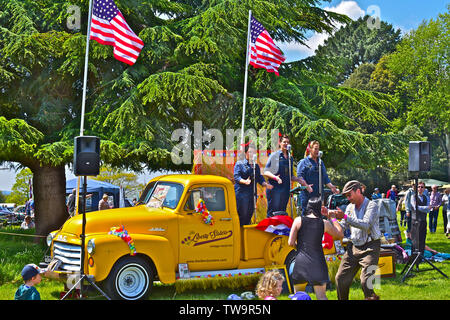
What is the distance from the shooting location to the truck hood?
8195 mm

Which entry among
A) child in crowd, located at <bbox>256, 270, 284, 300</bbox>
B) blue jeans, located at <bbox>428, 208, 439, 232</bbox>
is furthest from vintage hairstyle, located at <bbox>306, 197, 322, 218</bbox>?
blue jeans, located at <bbox>428, 208, 439, 232</bbox>

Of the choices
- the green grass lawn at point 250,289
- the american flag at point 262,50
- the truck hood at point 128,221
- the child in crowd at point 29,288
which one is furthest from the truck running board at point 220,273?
the american flag at point 262,50

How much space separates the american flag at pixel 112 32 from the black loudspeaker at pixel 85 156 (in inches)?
120

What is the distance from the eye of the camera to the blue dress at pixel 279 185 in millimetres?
9617

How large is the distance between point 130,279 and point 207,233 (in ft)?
4.59

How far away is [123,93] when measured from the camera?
1397cm

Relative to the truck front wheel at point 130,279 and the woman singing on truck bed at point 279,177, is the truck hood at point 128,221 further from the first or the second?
the woman singing on truck bed at point 279,177

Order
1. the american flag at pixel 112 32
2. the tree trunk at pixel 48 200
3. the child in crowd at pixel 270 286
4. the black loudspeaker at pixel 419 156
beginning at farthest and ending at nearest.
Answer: the tree trunk at pixel 48 200
the american flag at pixel 112 32
the black loudspeaker at pixel 419 156
the child in crowd at pixel 270 286

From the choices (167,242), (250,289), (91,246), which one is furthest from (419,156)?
(91,246)

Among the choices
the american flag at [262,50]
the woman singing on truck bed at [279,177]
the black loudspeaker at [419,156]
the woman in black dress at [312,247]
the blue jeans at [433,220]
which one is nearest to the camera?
the woman in black dress at [312,247]

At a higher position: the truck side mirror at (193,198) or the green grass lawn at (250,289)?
the truck side mirror at (193,198)

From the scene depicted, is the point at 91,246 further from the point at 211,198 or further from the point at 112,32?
the point at 112,32
